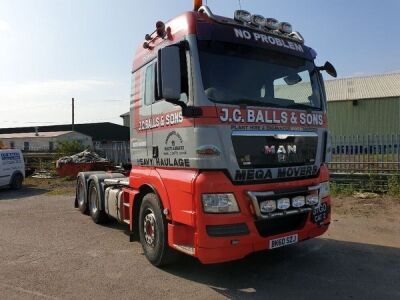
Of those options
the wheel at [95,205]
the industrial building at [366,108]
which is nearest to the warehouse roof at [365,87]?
the industrial building at [366,108]

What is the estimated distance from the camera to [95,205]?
9797 mm

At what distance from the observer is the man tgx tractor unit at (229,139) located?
5.03m

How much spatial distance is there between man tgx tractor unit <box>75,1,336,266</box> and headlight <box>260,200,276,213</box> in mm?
18

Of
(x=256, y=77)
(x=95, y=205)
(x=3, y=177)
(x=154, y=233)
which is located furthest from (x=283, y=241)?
(x=3, y=177)

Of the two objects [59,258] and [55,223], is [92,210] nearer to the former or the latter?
[55,223]

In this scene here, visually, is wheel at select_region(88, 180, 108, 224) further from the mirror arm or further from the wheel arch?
the mirror arm

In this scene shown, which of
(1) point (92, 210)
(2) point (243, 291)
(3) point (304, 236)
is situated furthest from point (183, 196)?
(1) point (92, 210)

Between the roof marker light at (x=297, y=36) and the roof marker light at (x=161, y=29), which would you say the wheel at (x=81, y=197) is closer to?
the roof marker light at (x=161, y=29)

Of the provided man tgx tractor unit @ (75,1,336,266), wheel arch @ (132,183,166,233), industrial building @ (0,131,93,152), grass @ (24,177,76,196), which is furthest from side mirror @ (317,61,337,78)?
industrial building @ (0,131,93,152)

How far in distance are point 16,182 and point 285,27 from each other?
50.5ft

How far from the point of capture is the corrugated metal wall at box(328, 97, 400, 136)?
119 feet

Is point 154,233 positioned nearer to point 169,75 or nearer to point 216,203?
point 216,203

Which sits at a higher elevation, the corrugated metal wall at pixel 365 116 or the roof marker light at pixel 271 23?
the corrugated metal wall at pixel 365 116

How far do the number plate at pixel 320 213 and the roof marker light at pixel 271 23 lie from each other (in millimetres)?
2573
